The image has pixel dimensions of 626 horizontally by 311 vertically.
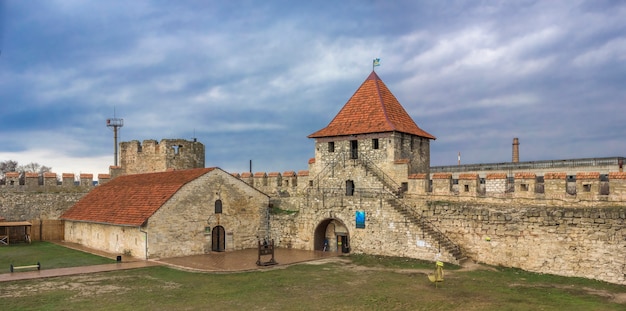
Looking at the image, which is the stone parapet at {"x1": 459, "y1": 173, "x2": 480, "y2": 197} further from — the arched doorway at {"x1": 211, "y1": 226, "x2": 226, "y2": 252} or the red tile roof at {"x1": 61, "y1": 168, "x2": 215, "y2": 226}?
the red tile roof at {"x1": 61, "y1": 168, "x2": 215, "y2": 226}

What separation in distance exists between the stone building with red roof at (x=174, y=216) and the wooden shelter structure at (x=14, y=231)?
214 centimetres

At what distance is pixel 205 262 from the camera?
20.5 m

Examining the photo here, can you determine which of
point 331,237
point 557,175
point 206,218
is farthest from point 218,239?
point 557,175

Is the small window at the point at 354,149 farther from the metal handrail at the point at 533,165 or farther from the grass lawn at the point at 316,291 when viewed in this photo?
the metal handrail at the point at 533,165

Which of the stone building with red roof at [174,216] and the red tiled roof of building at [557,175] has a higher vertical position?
the red tiled roof of building at [557,175]

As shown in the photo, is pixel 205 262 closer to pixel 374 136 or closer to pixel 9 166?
pixel 374 136

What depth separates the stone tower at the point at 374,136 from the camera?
23.9m

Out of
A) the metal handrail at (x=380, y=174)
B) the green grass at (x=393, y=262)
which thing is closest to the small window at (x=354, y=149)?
the metal handrail at (x=380, y=174)

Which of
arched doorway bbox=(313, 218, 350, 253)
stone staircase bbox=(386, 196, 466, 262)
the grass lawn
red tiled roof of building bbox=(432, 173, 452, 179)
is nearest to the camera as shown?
the grass lawn

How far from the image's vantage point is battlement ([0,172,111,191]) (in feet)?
94.4

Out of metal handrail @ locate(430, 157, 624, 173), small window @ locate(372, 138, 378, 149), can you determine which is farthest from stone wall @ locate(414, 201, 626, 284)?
metal handrail @ locate(430, 157, 624, 173)

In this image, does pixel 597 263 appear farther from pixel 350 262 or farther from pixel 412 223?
pixel 350 262

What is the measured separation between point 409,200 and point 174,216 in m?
11.1

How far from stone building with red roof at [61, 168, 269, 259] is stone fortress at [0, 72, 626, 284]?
197 cm
